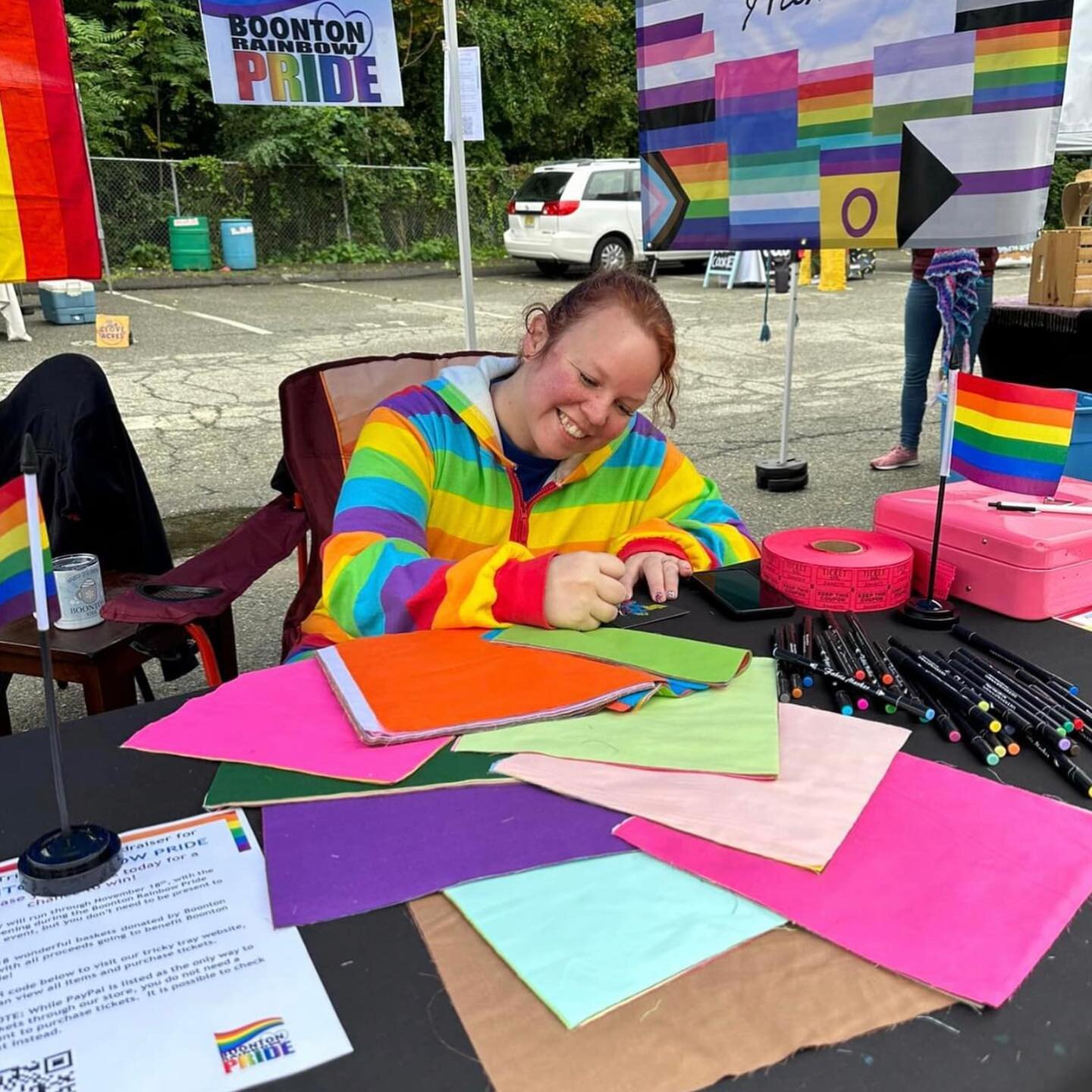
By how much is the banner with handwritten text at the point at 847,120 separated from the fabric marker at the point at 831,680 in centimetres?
163

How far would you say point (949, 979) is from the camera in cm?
74

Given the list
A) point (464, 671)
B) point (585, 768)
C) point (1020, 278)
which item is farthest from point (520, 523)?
point (1020, 278)

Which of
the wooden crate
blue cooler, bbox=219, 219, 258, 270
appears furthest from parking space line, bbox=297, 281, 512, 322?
the wooden crate

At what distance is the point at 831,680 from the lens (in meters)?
1.24

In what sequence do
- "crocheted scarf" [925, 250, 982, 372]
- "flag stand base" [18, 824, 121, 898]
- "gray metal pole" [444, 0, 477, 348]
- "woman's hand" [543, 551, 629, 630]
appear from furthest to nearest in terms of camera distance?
1. "crocheted scarf" [925, 250, 982, 372]
2. "gray metal pole" [444, 0, 477, 348]
3. "woman's hand" [543, 551, 629, 630]
4. "flag stand base" [18, 824, 121, 898]

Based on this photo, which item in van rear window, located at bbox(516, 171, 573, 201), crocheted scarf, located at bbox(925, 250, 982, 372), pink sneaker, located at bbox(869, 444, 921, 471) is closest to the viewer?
crocheted scarf, located at bbox(925, 250, 982, 372)

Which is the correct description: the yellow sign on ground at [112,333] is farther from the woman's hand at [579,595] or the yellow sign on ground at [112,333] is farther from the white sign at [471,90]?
the woman's hand at [579,595]

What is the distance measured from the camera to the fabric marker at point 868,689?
1.14 m

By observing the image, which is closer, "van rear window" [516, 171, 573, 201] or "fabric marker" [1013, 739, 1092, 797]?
"fabric marker" [1013, 739, 1092, 797]

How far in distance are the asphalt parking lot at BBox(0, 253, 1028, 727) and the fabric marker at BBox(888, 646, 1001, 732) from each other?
1.22 metres

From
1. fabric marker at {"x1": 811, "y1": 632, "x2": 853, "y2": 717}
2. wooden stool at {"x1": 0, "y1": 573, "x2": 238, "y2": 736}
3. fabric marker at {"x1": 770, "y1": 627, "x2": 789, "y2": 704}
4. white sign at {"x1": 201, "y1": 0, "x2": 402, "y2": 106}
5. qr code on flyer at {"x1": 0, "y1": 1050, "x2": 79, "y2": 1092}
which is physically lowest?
wooden stool at {"x1": 0, "y1": 573, "x2": 238, "y2": 736}

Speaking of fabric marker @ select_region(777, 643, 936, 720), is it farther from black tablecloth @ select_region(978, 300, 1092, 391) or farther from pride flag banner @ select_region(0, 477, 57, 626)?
black tablecloth @ select_region(978, 300, 1092, 391)

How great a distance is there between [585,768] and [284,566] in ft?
10.4

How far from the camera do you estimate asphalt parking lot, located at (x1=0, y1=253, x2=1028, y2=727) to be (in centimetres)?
463
